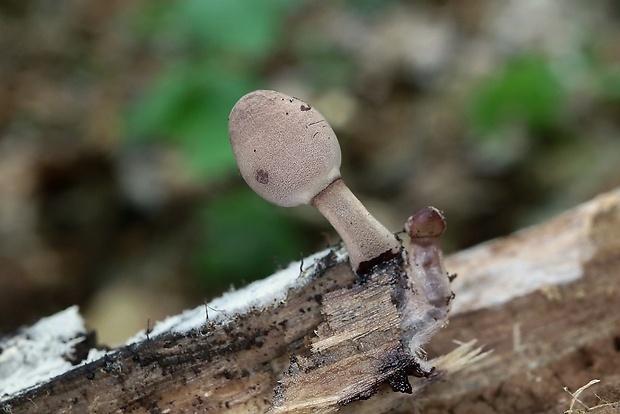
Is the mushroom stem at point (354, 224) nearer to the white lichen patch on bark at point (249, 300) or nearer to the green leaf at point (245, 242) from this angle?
the white lichen patch on bark at point (249, 300)

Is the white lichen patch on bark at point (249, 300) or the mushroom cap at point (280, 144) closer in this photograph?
the mushroom cap at point (280, 144)

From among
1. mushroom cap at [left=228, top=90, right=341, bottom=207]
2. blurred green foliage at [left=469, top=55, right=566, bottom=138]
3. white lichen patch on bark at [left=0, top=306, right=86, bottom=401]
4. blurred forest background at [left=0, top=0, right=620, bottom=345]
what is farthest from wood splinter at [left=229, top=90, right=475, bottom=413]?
blurred green foliage at [left=469, top=55, right=566, bottom=138]

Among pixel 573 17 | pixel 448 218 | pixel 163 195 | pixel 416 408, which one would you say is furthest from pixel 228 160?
pixel 573 17

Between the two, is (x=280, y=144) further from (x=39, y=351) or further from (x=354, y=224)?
(x=39, y=351)

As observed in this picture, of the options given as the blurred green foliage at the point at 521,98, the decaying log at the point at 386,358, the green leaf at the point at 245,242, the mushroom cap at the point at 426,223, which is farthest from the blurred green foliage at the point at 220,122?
the mushroom cap at the point at 426,223

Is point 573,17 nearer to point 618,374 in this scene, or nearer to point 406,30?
point 406,30

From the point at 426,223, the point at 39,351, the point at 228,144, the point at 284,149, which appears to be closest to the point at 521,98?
the point at 228,144

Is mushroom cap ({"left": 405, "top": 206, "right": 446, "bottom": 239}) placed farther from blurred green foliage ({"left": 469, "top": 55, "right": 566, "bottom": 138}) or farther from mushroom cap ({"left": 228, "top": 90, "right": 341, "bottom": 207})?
blurred green foliage ({"left": 469, "top": 55, "right": 566, "bottom": 138})
